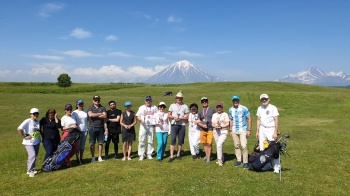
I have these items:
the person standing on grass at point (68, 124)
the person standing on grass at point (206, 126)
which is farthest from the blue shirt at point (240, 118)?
the person standing on grass at point (68, 124)

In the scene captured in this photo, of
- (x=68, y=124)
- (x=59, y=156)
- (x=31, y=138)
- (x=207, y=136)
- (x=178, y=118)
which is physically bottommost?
(x=59, y=156)

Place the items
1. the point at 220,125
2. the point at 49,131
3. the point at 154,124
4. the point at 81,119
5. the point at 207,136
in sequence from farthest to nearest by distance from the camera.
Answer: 1. the point at 154,124
2. the point at 207,136
3. the point at 81,119
4. the point at 220,125
5. the point at 49,131

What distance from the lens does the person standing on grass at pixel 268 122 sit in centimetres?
1189

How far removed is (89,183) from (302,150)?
12.6 m

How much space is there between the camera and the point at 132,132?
1448cm

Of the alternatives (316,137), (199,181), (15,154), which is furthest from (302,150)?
(15,154)

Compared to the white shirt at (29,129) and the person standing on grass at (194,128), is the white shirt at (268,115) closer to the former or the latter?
the person standing on grass at (194,128)


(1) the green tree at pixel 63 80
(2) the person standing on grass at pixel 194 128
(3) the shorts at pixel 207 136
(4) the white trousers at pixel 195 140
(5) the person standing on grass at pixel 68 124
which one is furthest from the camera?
(1) the green tree at pixel 63 80

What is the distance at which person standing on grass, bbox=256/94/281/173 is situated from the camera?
11891 mm

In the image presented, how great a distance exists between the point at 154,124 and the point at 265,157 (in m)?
5.61

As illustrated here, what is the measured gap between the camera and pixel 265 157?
11.9 m

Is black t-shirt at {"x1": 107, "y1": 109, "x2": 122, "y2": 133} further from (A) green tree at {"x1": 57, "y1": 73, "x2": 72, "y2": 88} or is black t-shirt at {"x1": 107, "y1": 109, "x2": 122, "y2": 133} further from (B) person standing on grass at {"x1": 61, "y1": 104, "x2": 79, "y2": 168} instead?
(A) green tree at {"x1": 57, "y1": 73, "x2": 72, "y2": 88}

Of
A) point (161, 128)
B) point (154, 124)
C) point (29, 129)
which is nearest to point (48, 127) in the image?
point (29, 129)

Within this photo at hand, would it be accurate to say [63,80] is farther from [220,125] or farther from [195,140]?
[220,125]
